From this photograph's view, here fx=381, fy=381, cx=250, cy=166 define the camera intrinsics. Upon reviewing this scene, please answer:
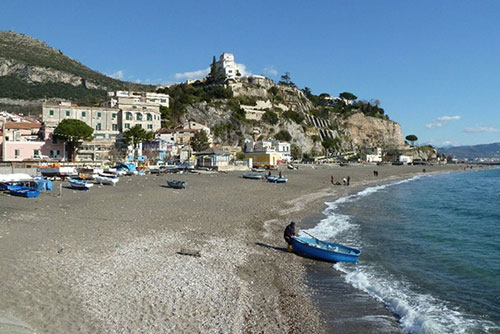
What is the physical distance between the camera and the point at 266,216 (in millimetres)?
23922

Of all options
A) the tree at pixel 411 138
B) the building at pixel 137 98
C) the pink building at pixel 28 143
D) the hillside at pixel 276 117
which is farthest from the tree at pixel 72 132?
the tree at pixel 411 138

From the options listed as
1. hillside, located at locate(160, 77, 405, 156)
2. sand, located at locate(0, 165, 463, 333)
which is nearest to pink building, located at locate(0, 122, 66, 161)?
hillside, located at locate(160, 77, 405, 156)

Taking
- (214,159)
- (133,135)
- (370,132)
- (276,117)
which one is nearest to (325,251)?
(214,159)

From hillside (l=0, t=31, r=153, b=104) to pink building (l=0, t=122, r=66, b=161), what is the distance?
6522 centimetres

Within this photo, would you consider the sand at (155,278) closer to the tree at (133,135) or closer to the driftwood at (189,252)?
the driftwood at (189,252)

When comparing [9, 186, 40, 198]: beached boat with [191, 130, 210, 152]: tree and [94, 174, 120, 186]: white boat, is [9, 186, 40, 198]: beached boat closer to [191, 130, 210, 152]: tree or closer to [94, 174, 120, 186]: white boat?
[94, 174, 120, 186]: white boat

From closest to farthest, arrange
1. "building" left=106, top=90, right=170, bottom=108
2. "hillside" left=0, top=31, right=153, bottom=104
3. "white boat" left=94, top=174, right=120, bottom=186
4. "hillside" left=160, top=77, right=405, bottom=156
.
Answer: "white boat" left=94, top=174, right=120, bottom=186
"building" left=106, top=90, right=170, bottom=108
"hillside" left=160, top=77, right=405, bottom=156
"hillside" left=0, top=31, right=153, bottom=104

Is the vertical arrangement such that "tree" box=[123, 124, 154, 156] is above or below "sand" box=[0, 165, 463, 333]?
above

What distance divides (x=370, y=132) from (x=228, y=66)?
62.3 meters

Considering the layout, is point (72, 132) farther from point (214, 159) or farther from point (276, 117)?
point (276, 117)

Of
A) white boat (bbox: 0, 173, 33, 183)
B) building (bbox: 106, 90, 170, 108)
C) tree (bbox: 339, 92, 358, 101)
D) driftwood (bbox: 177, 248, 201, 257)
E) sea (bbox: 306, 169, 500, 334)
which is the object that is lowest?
sea (bbox: 306, 169, 500, 334)

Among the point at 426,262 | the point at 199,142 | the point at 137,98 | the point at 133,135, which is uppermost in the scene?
the point at 137,98

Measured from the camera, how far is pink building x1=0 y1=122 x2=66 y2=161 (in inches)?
2110

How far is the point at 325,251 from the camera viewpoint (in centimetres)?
1530
